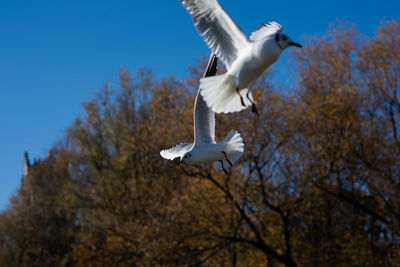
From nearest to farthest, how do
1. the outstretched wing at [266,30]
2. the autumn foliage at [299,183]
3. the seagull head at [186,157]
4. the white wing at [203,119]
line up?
1. the outstretched wing at [266,30]
2. the seagull head at [186,157]
3. the white wing at [203,119]
4. the autumn foliage at [299,183]

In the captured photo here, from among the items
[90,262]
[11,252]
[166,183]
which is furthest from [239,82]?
[11,252]

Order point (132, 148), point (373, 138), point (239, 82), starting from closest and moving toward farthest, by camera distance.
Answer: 1. point (239, 82)
2. point (373, 138)
3. point (132, 148)

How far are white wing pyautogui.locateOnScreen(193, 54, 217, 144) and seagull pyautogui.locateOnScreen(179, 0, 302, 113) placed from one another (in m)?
1.04

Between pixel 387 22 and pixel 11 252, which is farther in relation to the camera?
pixel 11 252

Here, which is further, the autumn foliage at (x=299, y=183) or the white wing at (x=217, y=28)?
the autumn foliage at (x=299, y=183)

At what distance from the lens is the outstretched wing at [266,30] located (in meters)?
5.65

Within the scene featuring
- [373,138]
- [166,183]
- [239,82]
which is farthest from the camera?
[166,183]

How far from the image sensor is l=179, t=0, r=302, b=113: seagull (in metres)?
5.41

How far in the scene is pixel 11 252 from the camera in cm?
2545

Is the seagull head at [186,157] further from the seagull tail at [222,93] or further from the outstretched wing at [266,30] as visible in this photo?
the outstretched wing at [266,30]

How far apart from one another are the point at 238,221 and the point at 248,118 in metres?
3.26

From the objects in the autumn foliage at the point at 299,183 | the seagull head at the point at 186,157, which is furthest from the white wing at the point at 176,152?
the autumn foliage at the point at 299,183

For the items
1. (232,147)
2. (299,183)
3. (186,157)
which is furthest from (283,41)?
(299,183)

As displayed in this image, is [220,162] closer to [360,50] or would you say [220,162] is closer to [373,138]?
[373,138]
